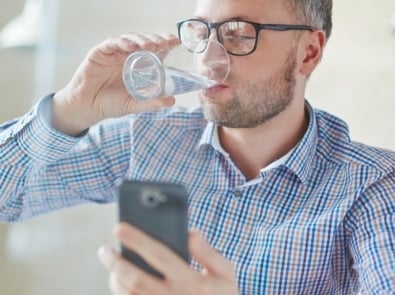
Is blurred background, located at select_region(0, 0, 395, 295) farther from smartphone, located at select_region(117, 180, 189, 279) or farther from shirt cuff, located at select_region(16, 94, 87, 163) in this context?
smartphone, located at select_region(117, 180, 189, 279)

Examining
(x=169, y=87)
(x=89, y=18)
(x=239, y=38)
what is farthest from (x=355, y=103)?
(x=89, y=18)

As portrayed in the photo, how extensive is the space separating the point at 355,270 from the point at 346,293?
0.07 metres

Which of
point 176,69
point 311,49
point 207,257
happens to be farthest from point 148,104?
point 207,257

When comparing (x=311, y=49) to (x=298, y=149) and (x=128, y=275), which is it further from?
(x=128, y=275)

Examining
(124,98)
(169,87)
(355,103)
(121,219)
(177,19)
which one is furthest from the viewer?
(177,19)

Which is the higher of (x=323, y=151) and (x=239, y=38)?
(x=239, y=38)

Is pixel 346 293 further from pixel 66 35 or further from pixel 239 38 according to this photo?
pixel 66 35

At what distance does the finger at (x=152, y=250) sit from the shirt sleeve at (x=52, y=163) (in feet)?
1.97

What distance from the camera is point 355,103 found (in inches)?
52.6

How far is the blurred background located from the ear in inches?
8.1

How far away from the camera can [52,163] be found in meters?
1.14

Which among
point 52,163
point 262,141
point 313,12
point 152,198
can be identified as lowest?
point 52,163

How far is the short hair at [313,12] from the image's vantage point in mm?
1082

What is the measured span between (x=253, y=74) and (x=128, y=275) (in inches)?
23.0
